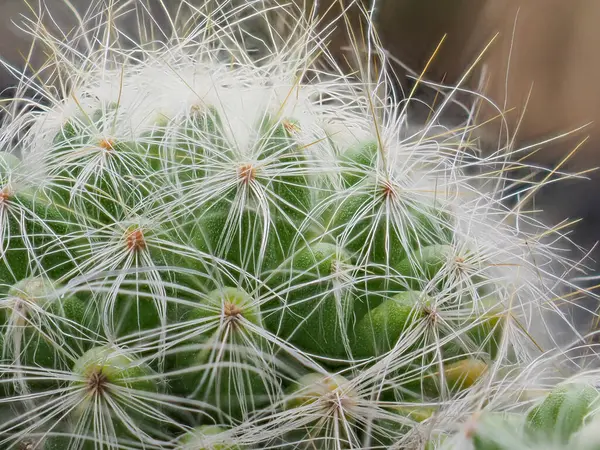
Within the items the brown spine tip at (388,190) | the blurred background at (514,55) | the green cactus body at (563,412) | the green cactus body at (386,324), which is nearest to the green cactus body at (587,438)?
the green cactus body at (563,412)

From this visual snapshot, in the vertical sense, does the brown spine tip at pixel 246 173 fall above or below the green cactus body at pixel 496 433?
above

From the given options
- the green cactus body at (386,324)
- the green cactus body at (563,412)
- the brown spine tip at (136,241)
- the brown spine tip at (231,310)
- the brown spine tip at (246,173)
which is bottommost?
the green cactus body at (386,324)

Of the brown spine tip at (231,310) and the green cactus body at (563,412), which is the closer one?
the green cactus body at (563,412)

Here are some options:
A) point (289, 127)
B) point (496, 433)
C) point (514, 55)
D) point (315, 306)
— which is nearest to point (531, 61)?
point (514, 55)

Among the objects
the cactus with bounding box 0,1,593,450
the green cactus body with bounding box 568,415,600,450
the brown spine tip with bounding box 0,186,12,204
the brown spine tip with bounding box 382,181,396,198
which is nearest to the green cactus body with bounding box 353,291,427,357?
the cactus with bounding box 0,1,593,450

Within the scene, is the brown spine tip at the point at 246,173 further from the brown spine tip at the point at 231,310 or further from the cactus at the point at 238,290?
the brown spine tip at the point at 231,310
